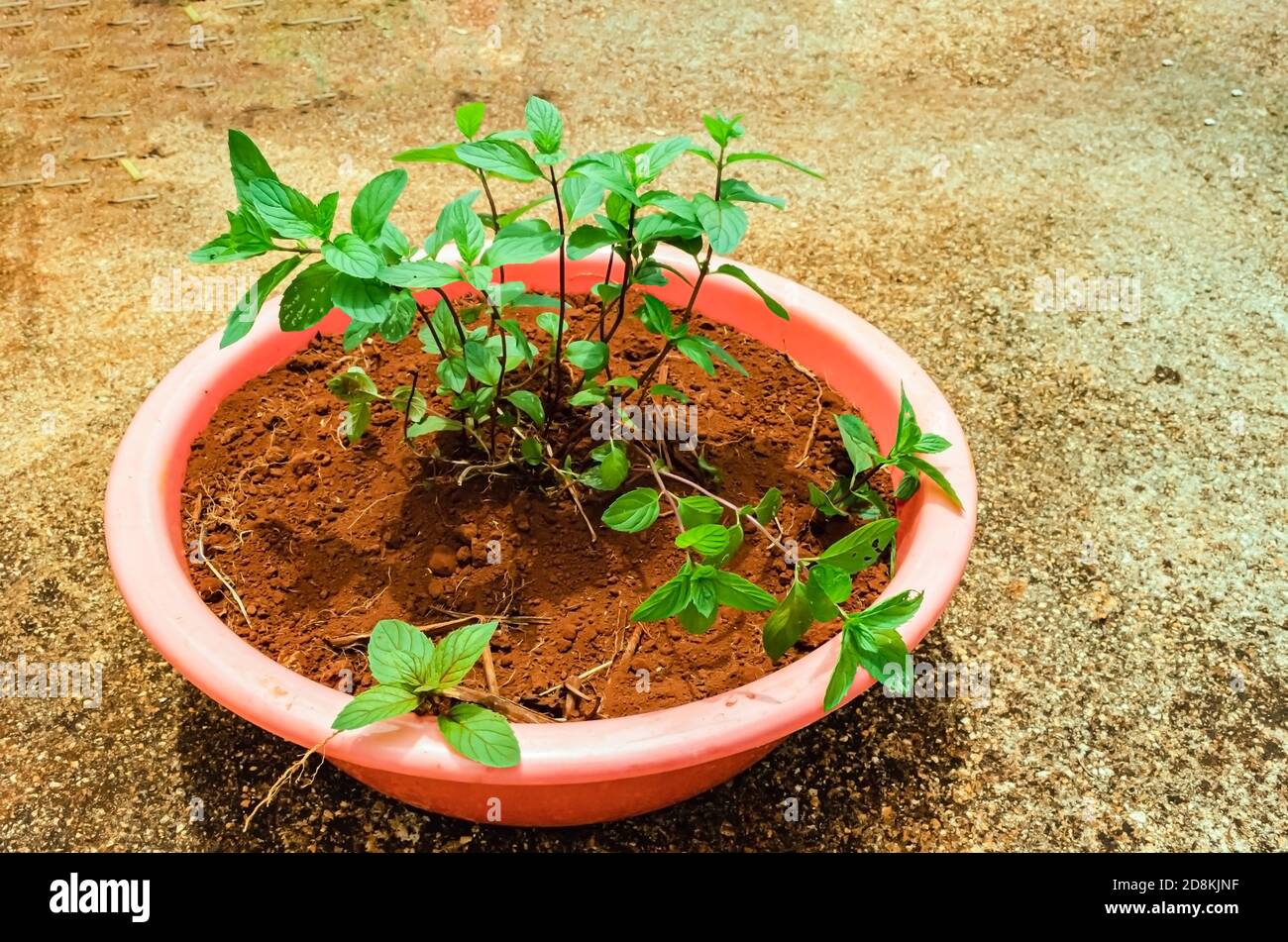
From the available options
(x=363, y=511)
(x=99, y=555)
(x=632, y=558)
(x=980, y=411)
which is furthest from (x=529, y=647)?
(x=980, y=411)

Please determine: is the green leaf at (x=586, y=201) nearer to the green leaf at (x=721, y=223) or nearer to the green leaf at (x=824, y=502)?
the green leaf at (x=721, y=223)

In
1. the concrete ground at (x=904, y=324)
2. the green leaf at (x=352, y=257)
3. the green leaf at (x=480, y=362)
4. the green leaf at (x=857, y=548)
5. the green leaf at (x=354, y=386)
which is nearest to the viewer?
the green leaf at (x=352, y=257)

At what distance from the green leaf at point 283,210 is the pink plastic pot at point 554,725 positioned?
38 cm

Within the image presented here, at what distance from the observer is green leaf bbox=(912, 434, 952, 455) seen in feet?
3.85

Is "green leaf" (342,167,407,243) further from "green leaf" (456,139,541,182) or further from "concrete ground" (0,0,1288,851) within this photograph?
"concrete ground" (0,0,1288,851)

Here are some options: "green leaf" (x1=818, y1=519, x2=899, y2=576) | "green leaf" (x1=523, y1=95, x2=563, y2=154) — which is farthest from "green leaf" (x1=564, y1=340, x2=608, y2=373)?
"green leaf" (x1=818, y1=519, x2=899, y2=576)

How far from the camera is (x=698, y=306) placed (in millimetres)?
1469

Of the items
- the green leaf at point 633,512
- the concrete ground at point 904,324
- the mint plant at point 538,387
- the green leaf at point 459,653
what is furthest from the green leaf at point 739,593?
the concrete ground at point 904,324

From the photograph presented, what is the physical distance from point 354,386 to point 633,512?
39 centimetres

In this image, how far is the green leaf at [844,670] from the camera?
99 cm

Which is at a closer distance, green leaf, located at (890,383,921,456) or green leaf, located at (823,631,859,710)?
green leaf, located at (823,631,859,710)

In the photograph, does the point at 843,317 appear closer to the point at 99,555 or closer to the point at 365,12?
the point at 99,555

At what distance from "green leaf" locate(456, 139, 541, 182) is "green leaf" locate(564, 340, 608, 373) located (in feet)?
0.68

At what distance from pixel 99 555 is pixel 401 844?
0.68 m
